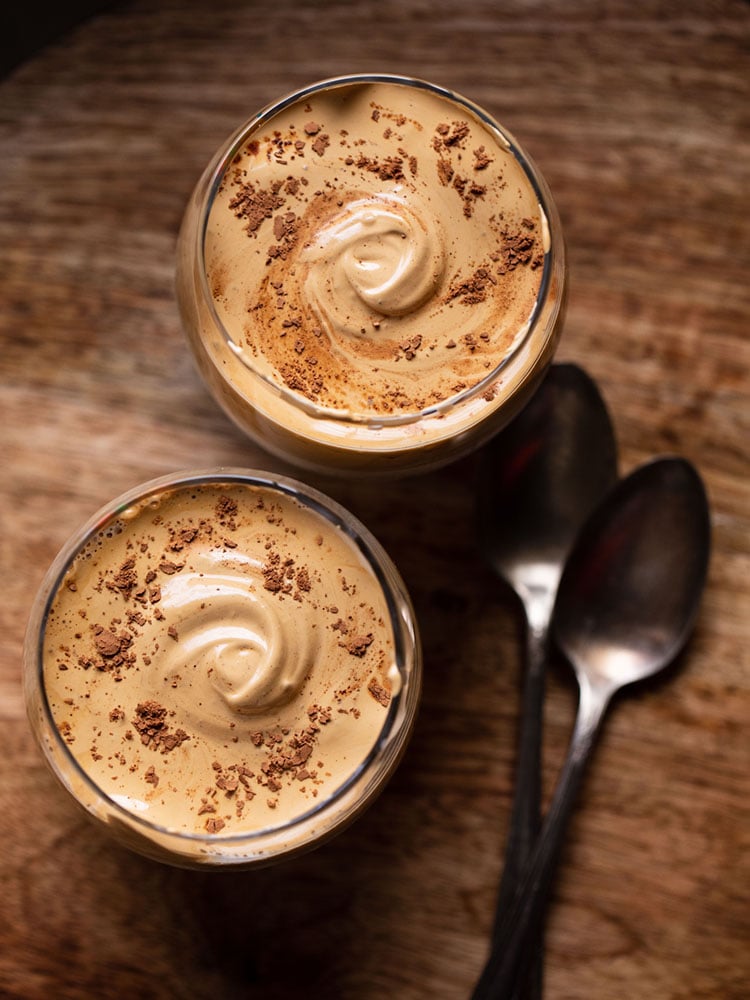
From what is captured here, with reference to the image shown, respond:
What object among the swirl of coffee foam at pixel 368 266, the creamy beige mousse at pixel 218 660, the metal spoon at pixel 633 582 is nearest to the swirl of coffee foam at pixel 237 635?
the creamy beige mousse at pixel 218 660

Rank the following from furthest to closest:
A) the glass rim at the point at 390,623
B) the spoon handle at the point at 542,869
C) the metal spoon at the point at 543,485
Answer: the metal spoon at the point at 543,485, the spoon handle at the point at 542,869, the glass rim at the point at 390,623

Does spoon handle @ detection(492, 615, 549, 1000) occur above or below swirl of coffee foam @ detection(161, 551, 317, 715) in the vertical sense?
below

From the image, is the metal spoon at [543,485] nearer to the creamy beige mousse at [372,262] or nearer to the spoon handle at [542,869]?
the spoon handle at [542,869]

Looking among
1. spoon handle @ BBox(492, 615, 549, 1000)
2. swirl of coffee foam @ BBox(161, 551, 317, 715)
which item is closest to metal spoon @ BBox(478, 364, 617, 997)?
spoon handle @ BBox(492, 615, 549, 1000)

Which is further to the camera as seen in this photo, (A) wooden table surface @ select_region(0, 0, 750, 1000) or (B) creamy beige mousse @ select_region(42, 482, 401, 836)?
(A) wooden table surface @ select_region(0, 0, 750, 1000)

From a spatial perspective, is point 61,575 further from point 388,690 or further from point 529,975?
point 529,975

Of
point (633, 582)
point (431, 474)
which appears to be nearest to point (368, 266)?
point (431, 474)

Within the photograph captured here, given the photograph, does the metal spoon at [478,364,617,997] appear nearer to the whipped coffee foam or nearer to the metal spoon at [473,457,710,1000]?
the metal spoon at [473,457,710,1000]
